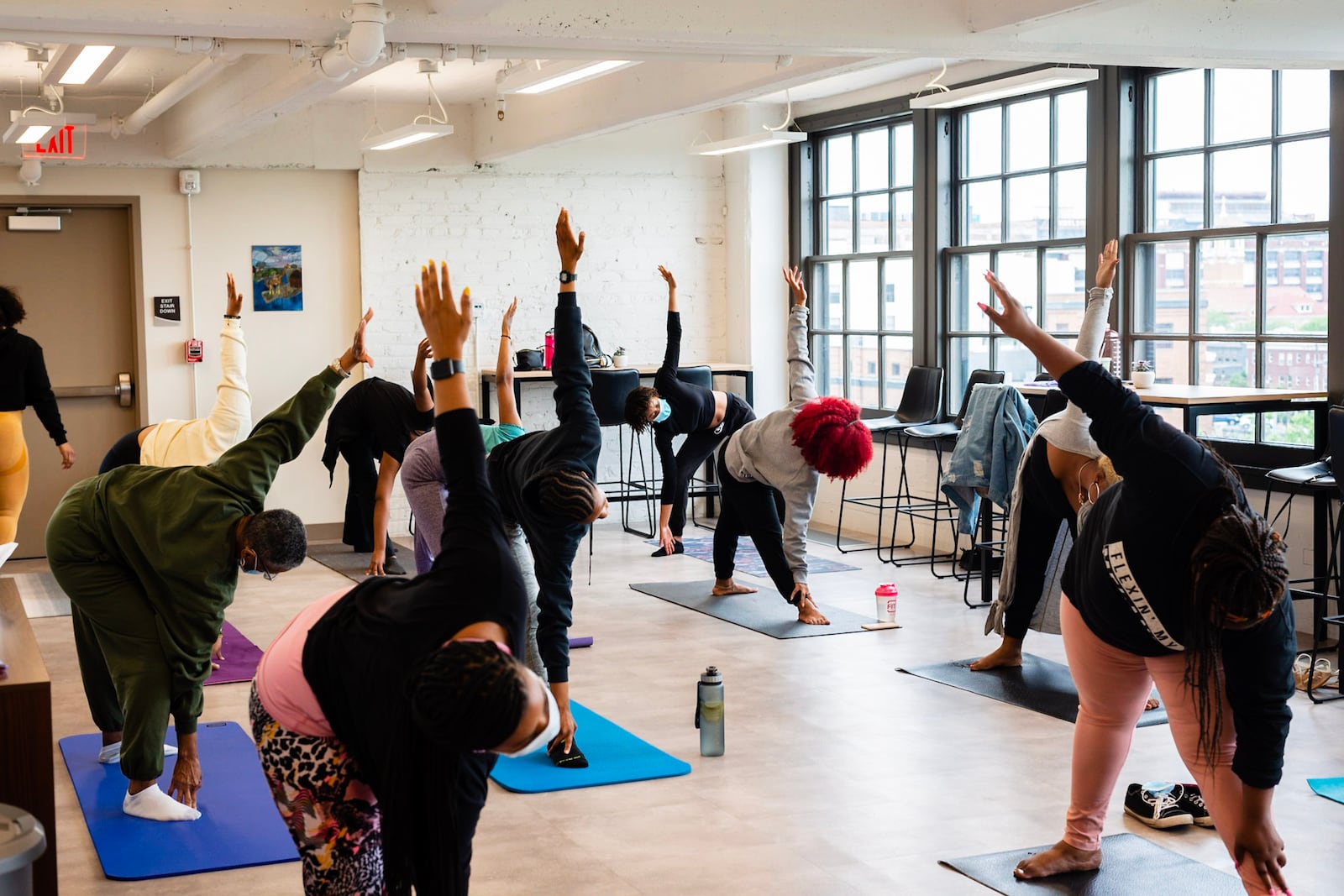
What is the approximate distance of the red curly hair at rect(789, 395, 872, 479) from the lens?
5.92m

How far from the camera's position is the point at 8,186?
8.59 m

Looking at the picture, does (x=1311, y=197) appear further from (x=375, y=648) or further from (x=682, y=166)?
(x=375, y=648)

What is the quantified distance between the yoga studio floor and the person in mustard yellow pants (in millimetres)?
1245

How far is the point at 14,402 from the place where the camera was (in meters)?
7.32

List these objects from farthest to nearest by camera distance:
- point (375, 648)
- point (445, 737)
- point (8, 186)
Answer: point (8, 186)
point (375, 648)
point (445, 737)

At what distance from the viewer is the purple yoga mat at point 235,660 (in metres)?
5.56

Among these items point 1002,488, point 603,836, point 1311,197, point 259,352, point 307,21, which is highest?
point 307,21

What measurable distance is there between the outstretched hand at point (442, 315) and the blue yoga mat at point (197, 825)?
1.99m

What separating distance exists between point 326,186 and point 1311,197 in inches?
235

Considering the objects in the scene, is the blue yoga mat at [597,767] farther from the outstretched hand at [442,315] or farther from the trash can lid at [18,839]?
the outstretched hand at [442,315]

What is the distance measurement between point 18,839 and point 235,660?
335 centimetres

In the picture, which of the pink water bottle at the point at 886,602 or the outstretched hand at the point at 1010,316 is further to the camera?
the pink water bottle at the point at 886,602

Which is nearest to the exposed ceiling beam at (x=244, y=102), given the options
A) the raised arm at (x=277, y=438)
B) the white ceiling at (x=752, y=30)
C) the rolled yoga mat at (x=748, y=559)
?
the white ceiling at (x=752, y=30)

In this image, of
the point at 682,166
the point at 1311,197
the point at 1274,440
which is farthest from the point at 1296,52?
the point at 682,166
